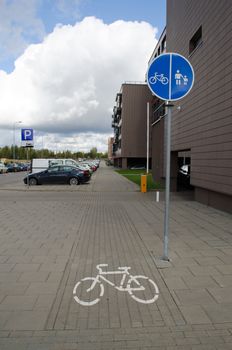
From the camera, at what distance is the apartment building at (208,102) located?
10.0 meters

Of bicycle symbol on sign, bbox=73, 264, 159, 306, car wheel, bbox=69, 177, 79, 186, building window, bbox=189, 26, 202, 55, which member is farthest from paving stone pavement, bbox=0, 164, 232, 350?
car wheel, bbox=69, 177, 79, 186

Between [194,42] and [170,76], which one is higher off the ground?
[194,42]

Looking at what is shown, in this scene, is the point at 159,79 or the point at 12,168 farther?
the point at 12,168

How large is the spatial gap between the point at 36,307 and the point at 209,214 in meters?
7.31

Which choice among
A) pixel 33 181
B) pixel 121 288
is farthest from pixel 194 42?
pixel 33 181

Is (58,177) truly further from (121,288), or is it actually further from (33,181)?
(121,288)

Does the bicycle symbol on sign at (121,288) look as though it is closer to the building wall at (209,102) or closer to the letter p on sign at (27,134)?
the building wall at (209,102)

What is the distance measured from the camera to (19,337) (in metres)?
3.04

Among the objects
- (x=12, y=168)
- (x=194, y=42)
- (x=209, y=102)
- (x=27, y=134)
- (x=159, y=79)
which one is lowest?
(x=12, y=168)

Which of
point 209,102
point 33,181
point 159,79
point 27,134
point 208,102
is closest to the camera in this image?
point 159,79

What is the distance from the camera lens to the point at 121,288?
418 centimetres

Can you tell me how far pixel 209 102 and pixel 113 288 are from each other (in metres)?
9.19

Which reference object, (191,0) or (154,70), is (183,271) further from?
(191,0)

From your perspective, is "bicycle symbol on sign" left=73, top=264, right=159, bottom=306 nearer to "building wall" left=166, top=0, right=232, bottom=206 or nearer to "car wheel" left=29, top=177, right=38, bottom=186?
"building wall" left=166, top=0, right=232, bottom=206
